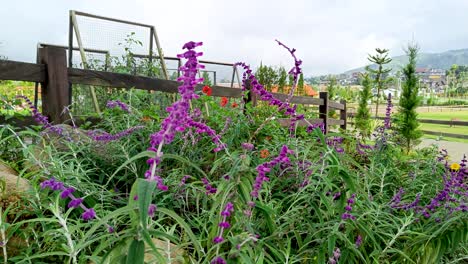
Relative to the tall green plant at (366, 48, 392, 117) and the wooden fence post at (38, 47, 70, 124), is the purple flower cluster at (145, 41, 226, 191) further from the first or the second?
the tall green plant at (366, 48, 392, 117)

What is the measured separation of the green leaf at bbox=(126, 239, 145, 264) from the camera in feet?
2.23

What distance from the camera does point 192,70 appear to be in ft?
2.67

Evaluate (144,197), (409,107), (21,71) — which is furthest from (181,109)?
(409,107)

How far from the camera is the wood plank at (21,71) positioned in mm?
3223

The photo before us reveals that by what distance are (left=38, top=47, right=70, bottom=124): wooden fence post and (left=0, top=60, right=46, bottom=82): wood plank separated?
6 cm

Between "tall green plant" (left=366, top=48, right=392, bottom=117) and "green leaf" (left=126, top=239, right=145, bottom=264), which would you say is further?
"tall green plant" (left=366, top=48, right=392, bottom=117)

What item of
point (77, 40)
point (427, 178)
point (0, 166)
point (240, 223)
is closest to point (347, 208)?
point (240, 223)

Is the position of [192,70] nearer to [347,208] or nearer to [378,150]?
[347,208]

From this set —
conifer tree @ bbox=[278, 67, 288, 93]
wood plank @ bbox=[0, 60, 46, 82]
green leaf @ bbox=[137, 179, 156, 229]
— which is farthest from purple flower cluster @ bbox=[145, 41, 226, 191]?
conifer tree @ bbox=[278, 67, 288, 93]

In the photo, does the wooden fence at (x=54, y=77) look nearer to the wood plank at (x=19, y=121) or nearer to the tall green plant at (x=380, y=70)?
the wood plank at (x=19, y=121)

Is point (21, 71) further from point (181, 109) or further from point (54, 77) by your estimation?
point (181, 109)

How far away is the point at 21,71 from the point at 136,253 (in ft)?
10.5

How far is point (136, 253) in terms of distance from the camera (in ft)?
2.27

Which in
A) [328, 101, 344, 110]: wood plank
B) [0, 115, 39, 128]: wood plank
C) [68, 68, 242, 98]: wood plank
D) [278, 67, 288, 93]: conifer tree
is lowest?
→ [0, 115, 39, 128]: wood plank
